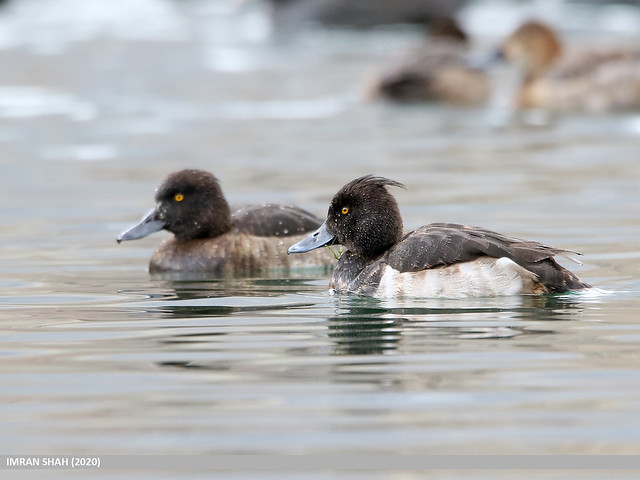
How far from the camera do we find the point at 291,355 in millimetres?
7387

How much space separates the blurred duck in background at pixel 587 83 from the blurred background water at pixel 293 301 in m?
0.35

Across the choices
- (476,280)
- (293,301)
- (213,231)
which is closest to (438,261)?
(476,280)

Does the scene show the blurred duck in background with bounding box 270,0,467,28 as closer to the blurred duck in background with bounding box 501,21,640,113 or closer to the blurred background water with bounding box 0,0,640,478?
the blurred background water with bounding box 0,0,640,478

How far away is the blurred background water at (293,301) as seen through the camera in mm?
6086

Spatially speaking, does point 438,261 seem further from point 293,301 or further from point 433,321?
point 293,301

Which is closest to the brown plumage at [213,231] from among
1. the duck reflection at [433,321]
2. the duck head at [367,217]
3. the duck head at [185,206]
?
the duck head at [185,206]

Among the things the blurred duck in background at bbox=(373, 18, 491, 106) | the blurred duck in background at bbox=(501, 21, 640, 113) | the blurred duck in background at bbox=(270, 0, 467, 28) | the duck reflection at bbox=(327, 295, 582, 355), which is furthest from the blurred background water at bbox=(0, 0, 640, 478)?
the blurred duck in background at bbox=(270, 0, 467, 28)

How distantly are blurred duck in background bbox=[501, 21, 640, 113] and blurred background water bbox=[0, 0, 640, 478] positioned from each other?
0.35 m

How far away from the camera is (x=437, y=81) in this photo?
73.9 feet

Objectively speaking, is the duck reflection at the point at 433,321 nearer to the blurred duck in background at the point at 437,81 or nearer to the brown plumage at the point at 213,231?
the brown plumage at the point at 213,231

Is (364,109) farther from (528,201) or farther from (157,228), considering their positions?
(157,228)

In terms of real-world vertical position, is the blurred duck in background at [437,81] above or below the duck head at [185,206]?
above

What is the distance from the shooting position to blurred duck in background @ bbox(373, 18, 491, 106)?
22344 millimetres

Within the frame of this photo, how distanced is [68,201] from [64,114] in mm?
7701
